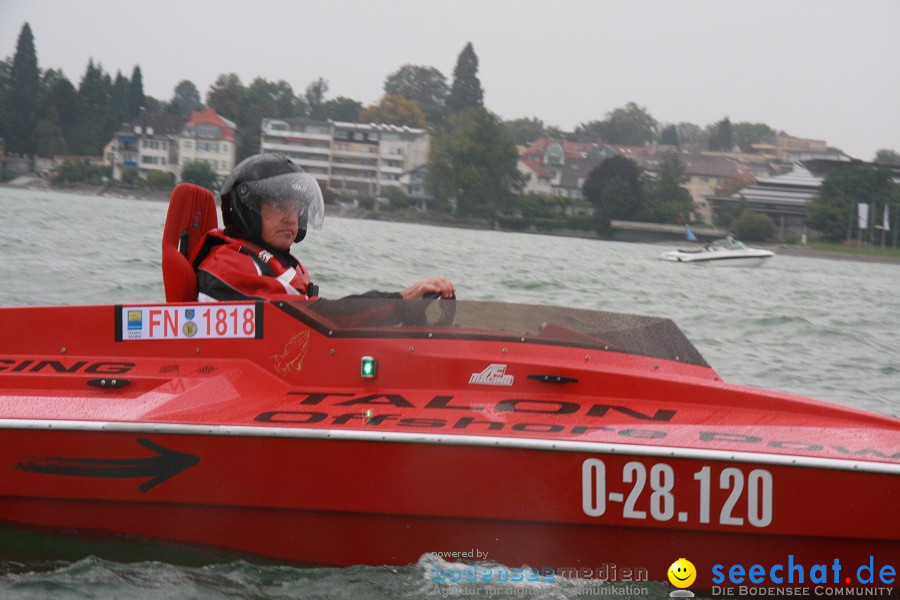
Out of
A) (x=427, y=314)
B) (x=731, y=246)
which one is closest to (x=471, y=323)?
(x=427, y=314)

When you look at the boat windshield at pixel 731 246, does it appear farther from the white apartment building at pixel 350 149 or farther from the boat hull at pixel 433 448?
the boat hull at pixel 433 448

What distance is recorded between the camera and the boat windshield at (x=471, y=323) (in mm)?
4043

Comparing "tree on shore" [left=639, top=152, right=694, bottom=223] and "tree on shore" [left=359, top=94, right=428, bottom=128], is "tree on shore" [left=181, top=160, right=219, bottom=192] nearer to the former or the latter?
"tree on shore" [left=639, top=152, right=694, bottom=223]

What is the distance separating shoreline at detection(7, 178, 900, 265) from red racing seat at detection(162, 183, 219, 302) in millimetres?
42038

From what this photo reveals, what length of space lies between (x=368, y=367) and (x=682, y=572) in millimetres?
1377

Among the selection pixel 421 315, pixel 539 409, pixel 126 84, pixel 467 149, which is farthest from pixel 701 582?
pixel 126 84

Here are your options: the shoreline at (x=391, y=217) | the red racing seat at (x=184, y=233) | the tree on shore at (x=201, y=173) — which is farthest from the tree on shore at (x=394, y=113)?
the red racing seat at (x=184, y=233)

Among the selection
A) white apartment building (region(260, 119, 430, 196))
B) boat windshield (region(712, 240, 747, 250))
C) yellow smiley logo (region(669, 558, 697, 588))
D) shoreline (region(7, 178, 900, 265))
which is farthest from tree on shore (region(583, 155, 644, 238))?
yellow smiley logo (region(669, 558, 697, 588))

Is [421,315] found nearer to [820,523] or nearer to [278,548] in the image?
[278,548]

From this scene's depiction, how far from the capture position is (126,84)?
6306 cm

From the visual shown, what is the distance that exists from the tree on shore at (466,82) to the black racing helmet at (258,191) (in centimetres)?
8056

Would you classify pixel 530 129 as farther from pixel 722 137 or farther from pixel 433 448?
pixel 433 448

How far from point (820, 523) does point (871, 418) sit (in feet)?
2.05

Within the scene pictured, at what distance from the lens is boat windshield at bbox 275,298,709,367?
13.3 feet
